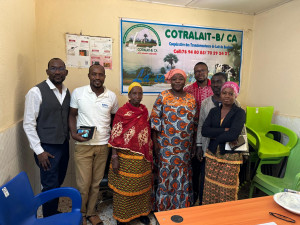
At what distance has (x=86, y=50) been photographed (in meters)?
2.72

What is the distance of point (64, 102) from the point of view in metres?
1.99

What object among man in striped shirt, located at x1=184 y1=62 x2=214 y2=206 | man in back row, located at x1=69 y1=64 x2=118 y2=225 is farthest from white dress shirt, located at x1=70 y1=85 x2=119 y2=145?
man in striped shirt, located at x1=184 y1=62 x2=214 y2=206

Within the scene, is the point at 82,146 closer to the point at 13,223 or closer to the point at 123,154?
the point at 123,154

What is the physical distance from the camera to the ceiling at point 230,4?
2849 mm

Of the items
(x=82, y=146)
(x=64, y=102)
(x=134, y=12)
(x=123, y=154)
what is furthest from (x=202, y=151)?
(x=134, y=12)

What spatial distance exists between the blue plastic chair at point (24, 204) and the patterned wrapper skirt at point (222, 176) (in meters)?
1.23

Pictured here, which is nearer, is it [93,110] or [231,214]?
[231,214]

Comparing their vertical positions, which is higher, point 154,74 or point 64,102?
point 154,74

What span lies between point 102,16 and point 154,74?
41.4 inches

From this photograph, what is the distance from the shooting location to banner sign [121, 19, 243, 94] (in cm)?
289

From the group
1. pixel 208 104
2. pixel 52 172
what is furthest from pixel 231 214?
pixel 52 172

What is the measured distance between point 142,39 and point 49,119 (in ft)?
5.65

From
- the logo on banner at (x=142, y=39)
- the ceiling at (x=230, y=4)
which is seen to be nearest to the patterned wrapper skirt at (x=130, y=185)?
the logo on banner at (x=142, y=39)

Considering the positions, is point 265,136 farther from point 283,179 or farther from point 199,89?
point 199,89
